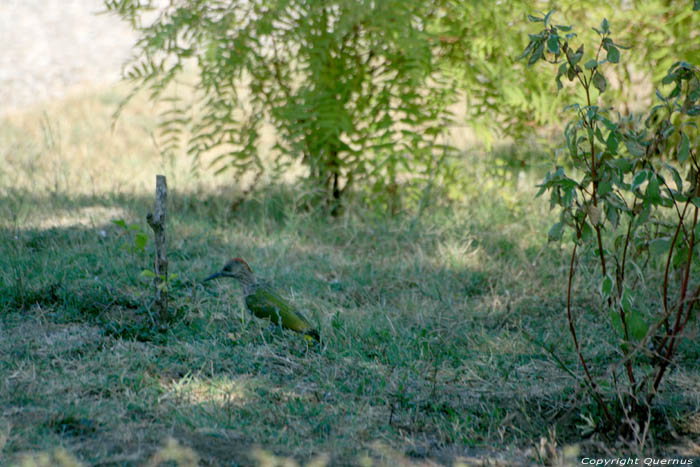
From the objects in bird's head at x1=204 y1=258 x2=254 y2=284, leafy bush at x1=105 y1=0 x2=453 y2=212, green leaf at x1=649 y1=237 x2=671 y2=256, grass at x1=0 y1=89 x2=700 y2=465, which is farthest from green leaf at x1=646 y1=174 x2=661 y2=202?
leafy bush at x1=105 y1=0 x2=453 y2=212

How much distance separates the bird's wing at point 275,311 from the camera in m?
3.53

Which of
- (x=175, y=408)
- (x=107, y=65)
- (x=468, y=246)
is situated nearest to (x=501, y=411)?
(x=175, y=408)

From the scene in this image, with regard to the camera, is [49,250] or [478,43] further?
[478,43]

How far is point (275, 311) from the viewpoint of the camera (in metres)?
3.52

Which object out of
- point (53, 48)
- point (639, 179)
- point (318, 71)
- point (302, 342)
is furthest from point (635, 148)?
point (53, 48)

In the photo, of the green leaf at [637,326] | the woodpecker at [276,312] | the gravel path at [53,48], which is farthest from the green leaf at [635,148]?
the gravel path at [53,48]

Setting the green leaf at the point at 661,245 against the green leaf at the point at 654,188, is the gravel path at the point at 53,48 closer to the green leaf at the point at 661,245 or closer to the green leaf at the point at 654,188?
the green leaf at the point at 661,245

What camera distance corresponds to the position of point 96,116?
9.62m

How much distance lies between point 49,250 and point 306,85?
2.24 m

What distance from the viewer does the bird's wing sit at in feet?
11.6

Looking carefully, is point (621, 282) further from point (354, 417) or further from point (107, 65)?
point (107, 65)

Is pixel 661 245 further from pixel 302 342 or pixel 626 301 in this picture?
pixel 302 342

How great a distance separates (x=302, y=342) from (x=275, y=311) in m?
0.21

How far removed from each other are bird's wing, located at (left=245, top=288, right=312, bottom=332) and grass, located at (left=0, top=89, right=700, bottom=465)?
9 centimetres
